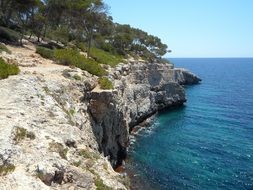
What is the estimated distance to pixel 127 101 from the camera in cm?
5706

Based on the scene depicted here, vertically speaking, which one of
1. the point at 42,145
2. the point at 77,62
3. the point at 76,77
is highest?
the point at 77,62

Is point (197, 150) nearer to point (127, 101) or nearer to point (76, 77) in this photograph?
point (127, 101)

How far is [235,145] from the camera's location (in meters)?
50.9

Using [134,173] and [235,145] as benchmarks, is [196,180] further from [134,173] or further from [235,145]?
[235,145]

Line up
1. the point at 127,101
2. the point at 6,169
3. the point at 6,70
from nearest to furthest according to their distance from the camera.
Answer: the point at 6,169
the point at 6,70
the point at 127,101

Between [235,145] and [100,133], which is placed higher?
[100,133]

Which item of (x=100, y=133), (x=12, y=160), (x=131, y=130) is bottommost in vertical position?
(x=131, y=130)

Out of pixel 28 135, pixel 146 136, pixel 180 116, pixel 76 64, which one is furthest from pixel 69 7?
pixel 28 135

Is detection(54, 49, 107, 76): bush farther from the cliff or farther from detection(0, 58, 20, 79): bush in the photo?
detection(0, 58, 20, 79): bush

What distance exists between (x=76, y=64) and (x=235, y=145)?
26.9m

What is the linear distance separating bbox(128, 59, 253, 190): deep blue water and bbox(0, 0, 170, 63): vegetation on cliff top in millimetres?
16040

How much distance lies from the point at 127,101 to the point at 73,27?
84.2ft

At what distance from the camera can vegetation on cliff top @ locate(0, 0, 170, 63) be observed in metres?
56.6

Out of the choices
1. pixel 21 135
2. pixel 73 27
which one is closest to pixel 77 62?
pixel 21 135
